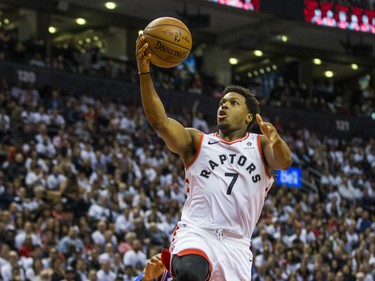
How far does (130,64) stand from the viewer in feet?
97.9

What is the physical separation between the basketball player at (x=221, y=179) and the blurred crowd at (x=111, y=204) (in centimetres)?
722

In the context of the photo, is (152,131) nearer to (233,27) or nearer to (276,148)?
(233,27)

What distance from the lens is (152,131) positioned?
82.4 ft

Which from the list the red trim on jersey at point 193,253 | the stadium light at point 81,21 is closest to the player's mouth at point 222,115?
the red trim on jersey at point 193,253

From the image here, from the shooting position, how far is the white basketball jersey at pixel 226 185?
7.84 m

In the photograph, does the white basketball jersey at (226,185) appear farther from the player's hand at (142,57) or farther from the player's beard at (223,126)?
the player's hand at (142,57)

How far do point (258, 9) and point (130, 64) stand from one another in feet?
16.0

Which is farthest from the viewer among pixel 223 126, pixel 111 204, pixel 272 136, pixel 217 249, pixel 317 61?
pixel 317 61

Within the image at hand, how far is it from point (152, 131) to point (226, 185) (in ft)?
56.7

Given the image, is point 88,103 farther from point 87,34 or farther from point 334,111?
point 334,111

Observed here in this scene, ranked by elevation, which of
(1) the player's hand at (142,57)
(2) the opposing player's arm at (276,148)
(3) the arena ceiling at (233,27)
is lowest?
(2) the opposing player's arm at (276,148)

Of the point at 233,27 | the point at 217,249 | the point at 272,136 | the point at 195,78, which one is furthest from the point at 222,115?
the point at 233,27

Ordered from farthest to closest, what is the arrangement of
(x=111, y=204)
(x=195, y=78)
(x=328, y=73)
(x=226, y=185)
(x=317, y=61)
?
(x=328, y=73), (x=317, y=61), (x=195, y=78), (x=111, y=204), (x=226, y=185)

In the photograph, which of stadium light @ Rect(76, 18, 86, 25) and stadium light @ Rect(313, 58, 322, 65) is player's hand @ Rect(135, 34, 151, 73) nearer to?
stadium light @ Rect(76, 18, 86, 25)
